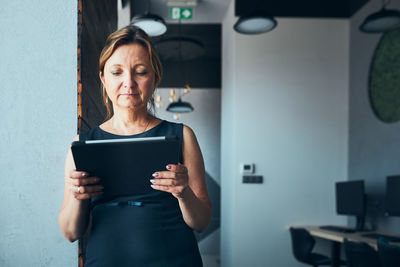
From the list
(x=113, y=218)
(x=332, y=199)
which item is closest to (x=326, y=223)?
(x=332, y=199)

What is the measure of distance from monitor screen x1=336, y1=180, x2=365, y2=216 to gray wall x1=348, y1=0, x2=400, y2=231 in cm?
19

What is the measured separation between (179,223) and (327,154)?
160 inches

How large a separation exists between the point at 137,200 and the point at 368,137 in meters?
3.97

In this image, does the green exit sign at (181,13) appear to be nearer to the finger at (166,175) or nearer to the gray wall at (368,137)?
the gray wall at (368,137)

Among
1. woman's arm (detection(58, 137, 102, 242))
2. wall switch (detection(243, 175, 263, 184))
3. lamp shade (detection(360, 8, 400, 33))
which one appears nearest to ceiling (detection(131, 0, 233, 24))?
lamp shade (detection(360, 8, 400, 33))

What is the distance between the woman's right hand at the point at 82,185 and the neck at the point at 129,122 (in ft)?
0.66

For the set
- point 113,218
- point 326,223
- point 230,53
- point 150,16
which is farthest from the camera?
point 230,53

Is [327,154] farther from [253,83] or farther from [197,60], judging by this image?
[197,60]

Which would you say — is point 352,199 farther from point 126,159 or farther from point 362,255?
point 126,159

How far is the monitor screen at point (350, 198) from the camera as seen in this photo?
13.3ft

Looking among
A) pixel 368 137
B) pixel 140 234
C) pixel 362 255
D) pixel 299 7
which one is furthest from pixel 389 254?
pixel 299 7

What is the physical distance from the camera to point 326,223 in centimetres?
465

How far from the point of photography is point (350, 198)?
13.8 feet

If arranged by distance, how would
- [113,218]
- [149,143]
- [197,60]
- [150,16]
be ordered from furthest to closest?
[197,60] → [150,16] → [113,218] → [149,143]
